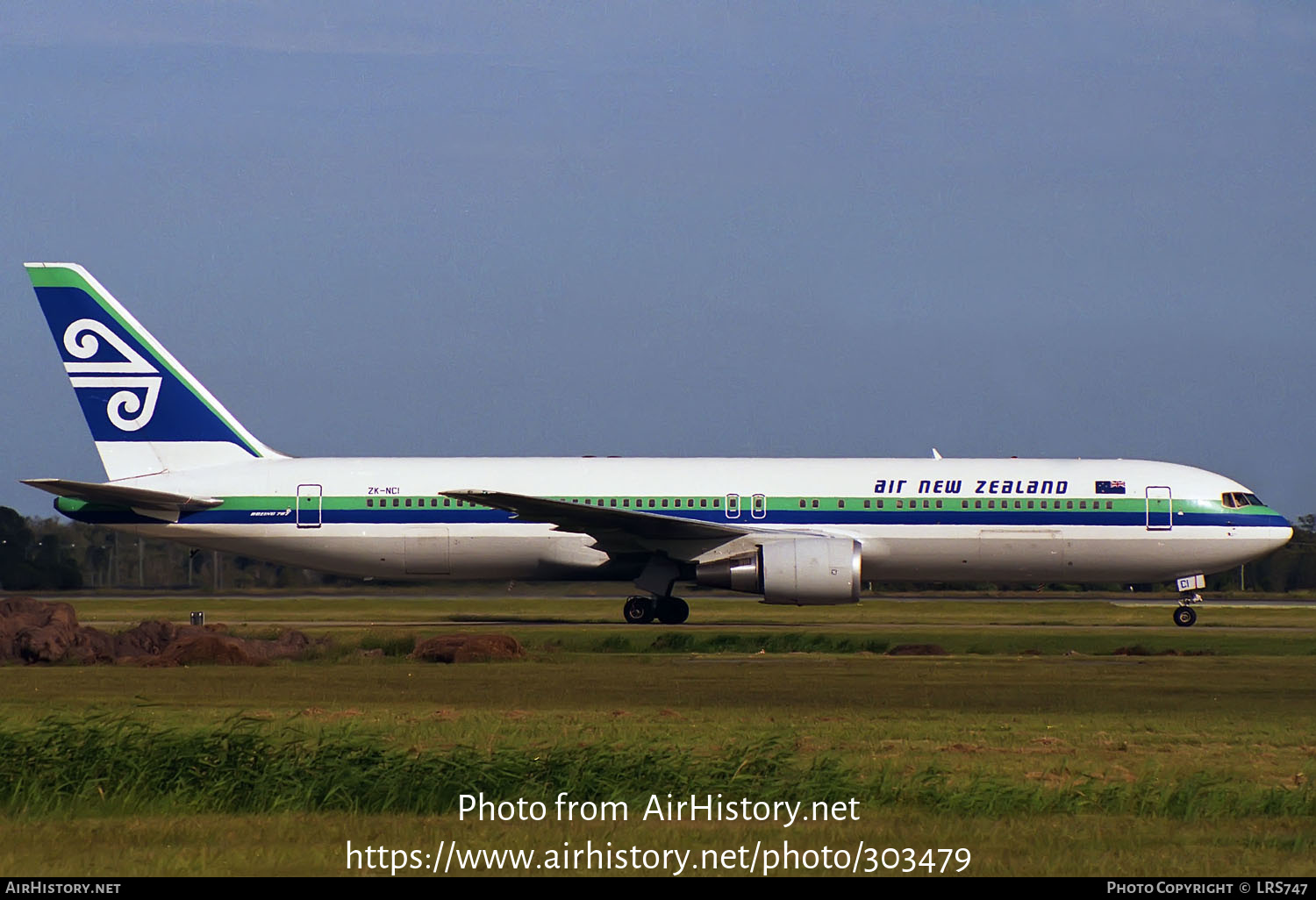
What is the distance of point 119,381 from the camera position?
32875 millimetres

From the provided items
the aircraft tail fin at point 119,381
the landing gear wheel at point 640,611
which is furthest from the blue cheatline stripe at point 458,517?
the landing gear wheel at point 640,611

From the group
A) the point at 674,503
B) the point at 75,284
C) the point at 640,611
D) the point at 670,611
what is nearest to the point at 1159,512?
the point at 674,503

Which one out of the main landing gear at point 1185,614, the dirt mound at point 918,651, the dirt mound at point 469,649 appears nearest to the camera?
the dirt mound at point 469,649

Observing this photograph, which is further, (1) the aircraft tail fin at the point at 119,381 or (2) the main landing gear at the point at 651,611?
(1) the aircraft tail fin at the point at 119,381

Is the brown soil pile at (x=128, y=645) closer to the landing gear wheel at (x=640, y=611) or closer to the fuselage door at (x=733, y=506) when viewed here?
the landing gear wheel at (x=640, y=611)

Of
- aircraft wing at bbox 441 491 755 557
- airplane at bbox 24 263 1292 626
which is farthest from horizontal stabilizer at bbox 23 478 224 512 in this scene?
aircraft wing at bbox 441 491 755 557

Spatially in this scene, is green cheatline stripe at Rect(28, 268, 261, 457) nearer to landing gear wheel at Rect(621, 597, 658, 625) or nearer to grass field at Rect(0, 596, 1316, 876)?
landing gear wheel at Rect(621, 597, 658, 625)

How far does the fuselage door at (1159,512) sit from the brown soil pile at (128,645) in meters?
18.0

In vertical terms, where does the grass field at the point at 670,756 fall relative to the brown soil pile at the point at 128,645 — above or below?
below

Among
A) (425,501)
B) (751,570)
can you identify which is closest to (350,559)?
(425,501)

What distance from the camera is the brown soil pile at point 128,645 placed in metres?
22.0

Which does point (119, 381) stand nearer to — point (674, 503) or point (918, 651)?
point (674, 503)

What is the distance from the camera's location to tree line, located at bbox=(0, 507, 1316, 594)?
5012 centimetres
